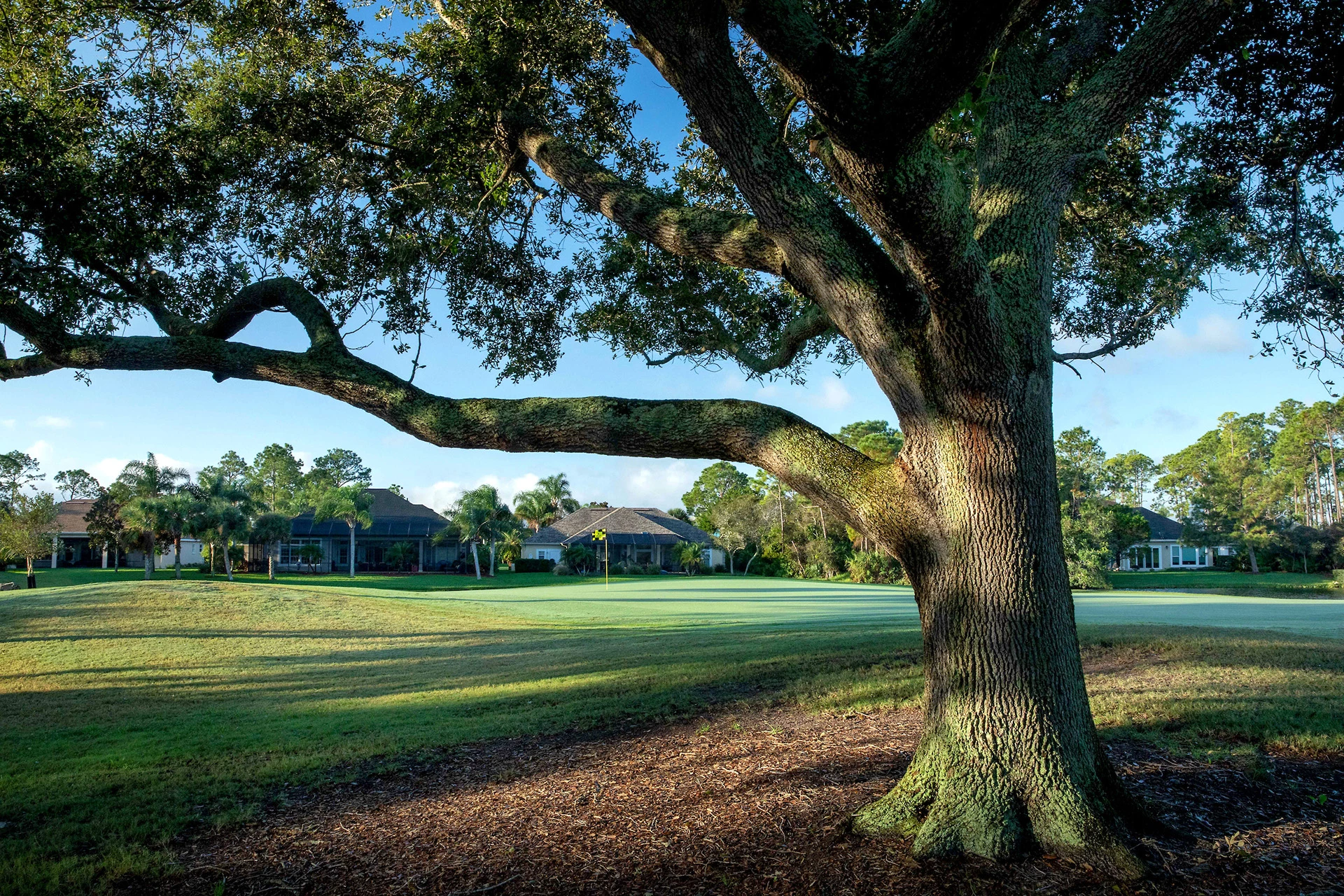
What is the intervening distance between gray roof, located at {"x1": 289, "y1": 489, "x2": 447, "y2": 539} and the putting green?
25.8m

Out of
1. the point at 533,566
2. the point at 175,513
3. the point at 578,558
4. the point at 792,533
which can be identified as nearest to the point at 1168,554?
the point at 792,533

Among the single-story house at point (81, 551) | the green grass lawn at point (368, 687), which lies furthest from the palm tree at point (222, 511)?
the green grass lawn at point (368, 687)

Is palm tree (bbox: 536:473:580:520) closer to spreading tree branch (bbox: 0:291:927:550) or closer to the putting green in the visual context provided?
the putting green

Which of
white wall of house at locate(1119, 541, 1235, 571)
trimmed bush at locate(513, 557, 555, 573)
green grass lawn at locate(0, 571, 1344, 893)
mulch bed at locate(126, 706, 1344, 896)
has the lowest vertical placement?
white wall of house at locate(1119, 541, 1235, 571)

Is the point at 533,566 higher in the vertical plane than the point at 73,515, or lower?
lower

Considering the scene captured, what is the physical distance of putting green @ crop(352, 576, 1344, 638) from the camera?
20203mm

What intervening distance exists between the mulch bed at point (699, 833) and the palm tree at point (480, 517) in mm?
48234

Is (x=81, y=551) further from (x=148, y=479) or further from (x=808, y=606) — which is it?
(x=808, y=606)

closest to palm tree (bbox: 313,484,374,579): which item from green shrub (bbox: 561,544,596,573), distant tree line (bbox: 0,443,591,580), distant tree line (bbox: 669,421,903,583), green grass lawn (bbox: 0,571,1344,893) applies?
distant tree line (bbox: 0,443,591,580)

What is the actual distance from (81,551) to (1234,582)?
85.0 meters

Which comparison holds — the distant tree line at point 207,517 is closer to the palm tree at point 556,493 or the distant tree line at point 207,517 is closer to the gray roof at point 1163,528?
the palm tree at point 556,493

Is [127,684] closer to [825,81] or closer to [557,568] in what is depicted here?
[825,81]

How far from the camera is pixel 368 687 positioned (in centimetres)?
1172

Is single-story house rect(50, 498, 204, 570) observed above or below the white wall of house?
above
